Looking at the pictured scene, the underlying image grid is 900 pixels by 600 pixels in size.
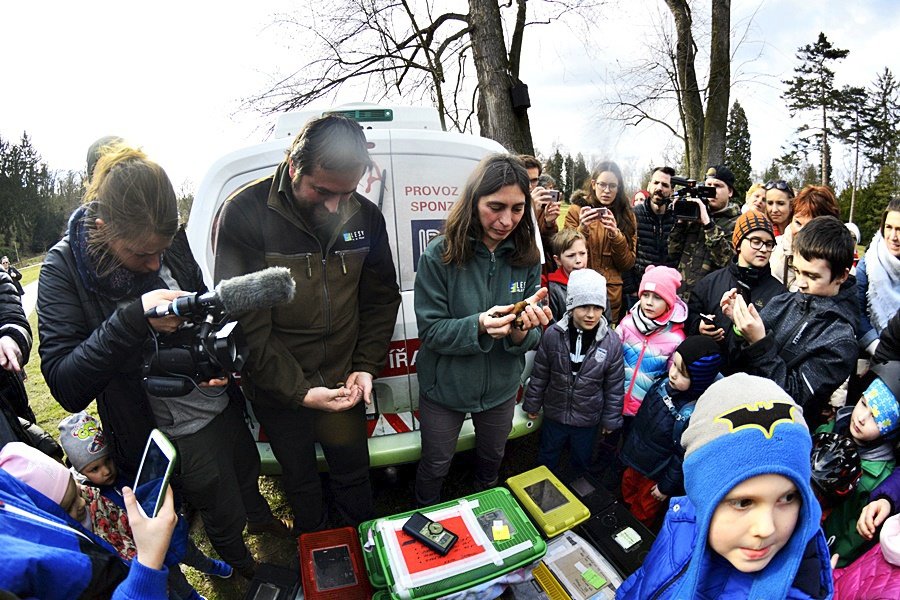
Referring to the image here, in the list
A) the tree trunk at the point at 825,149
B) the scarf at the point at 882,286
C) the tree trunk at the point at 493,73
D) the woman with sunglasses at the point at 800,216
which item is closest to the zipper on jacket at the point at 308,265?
the woman with sunglasses at the point at 800,216

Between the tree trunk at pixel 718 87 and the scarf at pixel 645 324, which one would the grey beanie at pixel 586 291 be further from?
the tree trunk at pixel 718 87

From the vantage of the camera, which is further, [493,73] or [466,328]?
[493,73]

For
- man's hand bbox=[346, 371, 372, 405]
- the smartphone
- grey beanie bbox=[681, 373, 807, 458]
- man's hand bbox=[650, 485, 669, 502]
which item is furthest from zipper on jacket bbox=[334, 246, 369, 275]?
man's hand bbox=[650, 485, 669, 502]

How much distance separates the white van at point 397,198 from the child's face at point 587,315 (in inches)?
38.4

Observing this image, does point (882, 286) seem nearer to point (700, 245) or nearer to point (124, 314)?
point (700, 245)

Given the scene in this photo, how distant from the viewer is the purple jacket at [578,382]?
9.34ft

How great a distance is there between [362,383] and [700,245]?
3.15m

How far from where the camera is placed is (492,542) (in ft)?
6.06

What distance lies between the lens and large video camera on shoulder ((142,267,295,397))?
164 centimetres

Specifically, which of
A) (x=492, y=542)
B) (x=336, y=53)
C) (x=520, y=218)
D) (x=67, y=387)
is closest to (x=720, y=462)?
(x=492, y=542)

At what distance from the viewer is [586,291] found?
2.79 metres

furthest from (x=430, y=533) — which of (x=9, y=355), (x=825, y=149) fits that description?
(x=825, y=149)

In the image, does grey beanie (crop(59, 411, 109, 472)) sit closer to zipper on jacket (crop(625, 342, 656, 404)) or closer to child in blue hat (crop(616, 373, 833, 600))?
child in blue hat (crop(616, 373, 833, 600))

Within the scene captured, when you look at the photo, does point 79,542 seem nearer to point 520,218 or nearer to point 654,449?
point 520,218
